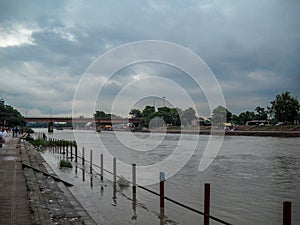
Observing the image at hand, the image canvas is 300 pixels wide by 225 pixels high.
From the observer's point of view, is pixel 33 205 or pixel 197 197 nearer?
pixel 33 205

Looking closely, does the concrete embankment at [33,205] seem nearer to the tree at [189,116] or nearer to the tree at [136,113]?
the tree at [189,116]

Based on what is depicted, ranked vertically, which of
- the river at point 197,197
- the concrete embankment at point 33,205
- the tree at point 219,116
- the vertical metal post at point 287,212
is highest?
the tree at point 219,116

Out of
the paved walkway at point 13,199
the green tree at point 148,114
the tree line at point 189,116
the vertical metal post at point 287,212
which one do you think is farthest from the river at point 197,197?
the green tree at point 148,114

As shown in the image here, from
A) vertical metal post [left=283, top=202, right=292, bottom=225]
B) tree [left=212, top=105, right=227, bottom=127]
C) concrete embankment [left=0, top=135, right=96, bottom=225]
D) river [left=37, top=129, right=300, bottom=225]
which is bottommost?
river [left=37, top=129, right=300, bottom=225]

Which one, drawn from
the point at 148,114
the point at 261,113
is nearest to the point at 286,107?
the point at 261,113

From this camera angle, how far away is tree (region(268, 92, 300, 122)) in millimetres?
87125

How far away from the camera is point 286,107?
87250mm

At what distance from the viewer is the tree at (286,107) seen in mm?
87125

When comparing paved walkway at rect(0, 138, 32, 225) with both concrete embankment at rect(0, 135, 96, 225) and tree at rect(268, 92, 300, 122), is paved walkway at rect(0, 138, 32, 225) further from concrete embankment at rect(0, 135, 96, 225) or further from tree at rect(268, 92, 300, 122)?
tree at rect(268, 92, 300, 122)

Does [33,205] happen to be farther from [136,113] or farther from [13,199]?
[136,113]

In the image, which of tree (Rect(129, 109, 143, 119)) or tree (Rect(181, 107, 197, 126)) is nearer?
tree (Rect(181, 107, 197, 126))

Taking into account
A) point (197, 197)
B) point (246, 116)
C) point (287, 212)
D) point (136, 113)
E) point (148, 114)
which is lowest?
point (197, 197)

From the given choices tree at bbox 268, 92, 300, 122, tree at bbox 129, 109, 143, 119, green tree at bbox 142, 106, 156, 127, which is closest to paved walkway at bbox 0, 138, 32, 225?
tree at bbox 268, 92, 300, 122

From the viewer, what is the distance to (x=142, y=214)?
11508mm
